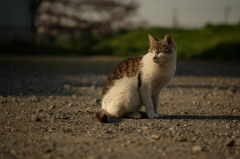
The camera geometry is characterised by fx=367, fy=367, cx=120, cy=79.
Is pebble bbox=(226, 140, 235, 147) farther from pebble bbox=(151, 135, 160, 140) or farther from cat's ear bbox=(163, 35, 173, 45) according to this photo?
cat's ear bbox=(163, 35, 173, 45)

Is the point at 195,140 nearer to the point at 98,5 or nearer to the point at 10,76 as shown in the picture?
the point at 10,76

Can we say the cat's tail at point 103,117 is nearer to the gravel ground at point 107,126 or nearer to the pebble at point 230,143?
the gravel ground at point 107,126

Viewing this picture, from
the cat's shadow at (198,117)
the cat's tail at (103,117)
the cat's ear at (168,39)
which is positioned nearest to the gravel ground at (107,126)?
the cat's shadow at (198,117)

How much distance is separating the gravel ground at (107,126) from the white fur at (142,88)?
0.76 ft

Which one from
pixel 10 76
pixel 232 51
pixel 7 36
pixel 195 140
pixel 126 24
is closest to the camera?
pixel 195 140


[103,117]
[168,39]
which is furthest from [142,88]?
[168,39]

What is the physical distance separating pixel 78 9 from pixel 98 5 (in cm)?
154

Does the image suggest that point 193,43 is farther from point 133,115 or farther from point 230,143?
point 230,143

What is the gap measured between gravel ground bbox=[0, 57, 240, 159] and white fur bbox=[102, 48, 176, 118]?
23cm

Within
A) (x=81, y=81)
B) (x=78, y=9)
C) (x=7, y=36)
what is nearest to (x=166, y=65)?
(x=81, y=81)

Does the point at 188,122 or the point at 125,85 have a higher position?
the point at 125,85

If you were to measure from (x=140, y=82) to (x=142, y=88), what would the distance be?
0.12 m

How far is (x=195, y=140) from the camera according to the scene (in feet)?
16.2

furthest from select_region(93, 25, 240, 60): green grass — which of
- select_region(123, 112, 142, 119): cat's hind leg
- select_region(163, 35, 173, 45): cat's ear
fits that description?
select_region(123, 112, 142, 119): cat's hind leg
